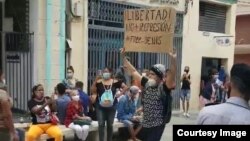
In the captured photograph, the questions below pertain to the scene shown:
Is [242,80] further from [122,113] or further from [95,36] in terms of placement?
[95,36]

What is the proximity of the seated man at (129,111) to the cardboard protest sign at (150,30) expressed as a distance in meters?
2.44

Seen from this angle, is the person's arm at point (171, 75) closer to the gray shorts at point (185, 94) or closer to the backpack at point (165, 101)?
the backpack at point (165, 101)

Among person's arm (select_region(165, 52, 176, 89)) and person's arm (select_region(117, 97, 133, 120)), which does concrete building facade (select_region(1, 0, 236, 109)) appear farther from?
person's arm (select_region(165, 52, 176, 89))

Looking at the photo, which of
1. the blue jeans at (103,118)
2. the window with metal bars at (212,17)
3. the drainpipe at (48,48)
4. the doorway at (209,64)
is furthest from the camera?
the doorway at (209,64)

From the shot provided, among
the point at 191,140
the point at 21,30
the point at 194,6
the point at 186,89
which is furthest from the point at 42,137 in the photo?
the point at 194,6

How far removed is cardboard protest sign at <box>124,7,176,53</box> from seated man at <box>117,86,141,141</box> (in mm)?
2439

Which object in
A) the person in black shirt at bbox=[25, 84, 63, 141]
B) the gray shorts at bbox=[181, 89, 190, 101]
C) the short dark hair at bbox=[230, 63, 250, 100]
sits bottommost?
the gray shorts at bbox=[181, 89, 190, 101]

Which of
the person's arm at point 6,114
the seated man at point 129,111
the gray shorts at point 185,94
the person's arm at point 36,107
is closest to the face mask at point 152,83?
the person's arm at point 6,114

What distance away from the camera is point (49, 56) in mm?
11516

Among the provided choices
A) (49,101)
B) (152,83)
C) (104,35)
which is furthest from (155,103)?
(104,35)

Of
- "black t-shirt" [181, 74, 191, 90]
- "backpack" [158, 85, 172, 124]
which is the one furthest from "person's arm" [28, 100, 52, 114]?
"black t-shirt" [181, 74, 191, 90]

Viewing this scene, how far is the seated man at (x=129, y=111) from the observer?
33.1 ft

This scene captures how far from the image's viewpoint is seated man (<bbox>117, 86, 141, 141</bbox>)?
33.1 ft

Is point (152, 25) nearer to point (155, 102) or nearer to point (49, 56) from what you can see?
point (155, 102)
